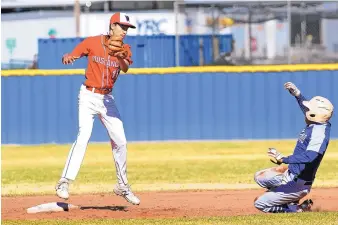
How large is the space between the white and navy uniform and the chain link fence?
11240 mm

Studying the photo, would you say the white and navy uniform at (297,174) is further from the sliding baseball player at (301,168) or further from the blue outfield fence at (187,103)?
the blue outfield fence at (187,103)

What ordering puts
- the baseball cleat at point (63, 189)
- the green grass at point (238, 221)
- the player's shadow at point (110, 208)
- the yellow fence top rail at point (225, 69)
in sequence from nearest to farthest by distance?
the green grass at point (238, 221) → the baseball cleat at point (63, 189) → the player's shadow at point (110, 208) → the yellow fence top rail at point (225, 69)

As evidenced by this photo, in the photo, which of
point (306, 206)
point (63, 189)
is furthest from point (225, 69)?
point (63, 189)

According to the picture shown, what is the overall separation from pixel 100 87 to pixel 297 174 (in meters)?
2.53

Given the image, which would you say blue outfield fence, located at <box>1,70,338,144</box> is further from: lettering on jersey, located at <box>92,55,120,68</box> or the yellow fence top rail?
lettering on jersey, located at <box>92,55,120,68</box>

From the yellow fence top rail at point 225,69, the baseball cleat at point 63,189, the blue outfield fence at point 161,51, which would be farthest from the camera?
the blue outfield fence at point 161,51

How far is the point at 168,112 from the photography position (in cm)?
2391

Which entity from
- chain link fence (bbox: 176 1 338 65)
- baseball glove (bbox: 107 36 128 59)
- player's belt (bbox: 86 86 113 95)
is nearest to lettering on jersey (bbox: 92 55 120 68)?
baseball glove (bbox: 107 36 128 59)

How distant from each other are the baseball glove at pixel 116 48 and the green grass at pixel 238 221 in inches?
76.7

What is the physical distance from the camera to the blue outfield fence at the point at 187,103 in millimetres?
23750

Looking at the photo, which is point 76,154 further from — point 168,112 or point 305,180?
point 168,112

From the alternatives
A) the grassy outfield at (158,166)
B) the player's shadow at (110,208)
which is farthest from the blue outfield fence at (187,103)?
the player's shadow at (110,208)

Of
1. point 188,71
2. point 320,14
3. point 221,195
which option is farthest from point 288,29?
point 221,195

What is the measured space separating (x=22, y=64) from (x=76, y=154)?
71.7 feet
